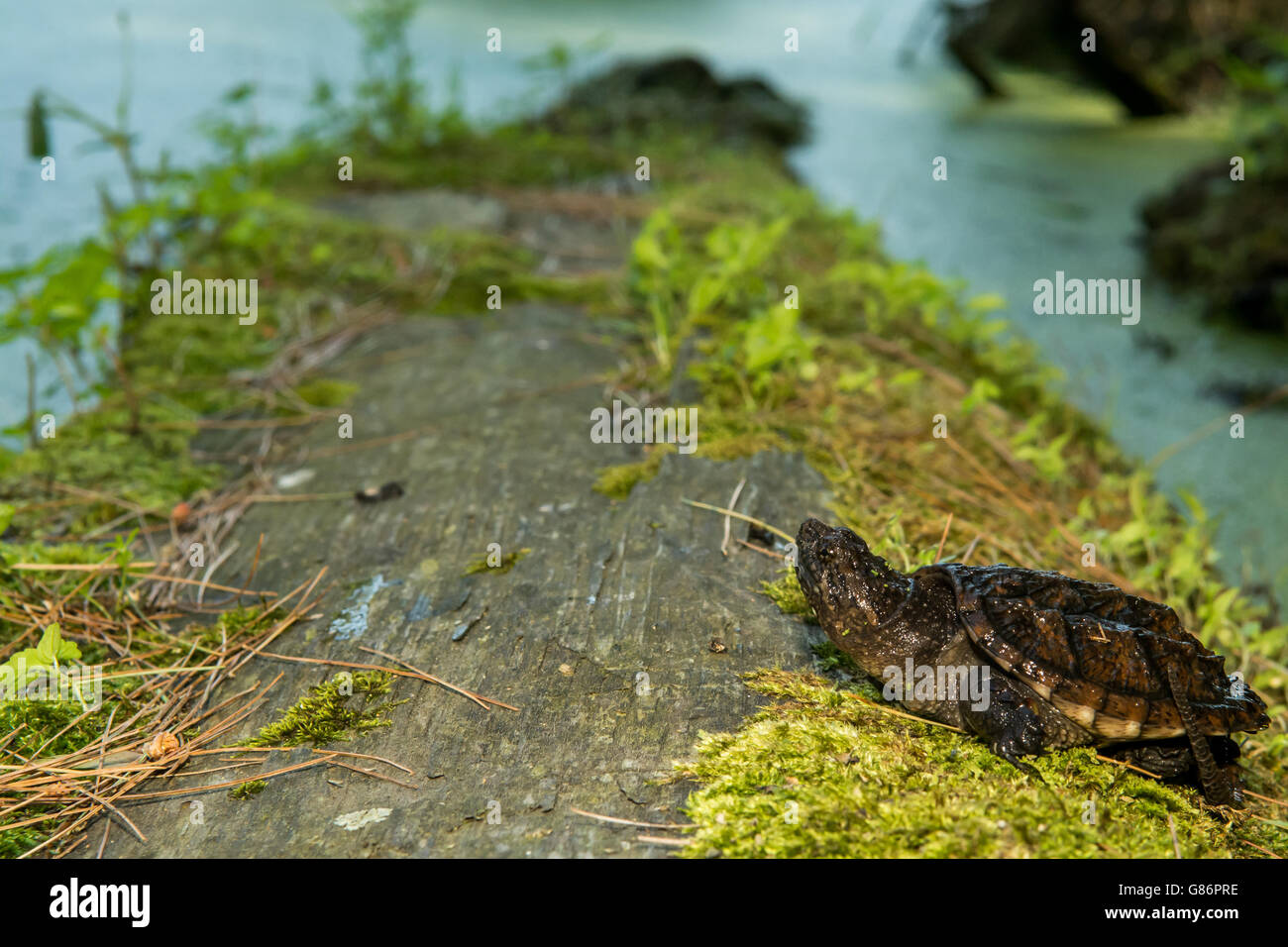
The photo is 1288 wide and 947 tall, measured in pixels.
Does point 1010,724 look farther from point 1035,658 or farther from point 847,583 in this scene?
point 847,583

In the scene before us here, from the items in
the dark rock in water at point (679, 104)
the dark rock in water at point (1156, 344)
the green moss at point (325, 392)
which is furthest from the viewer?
the dark rock in water at point (679, 104)

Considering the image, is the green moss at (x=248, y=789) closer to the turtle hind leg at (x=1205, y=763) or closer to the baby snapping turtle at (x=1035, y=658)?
the baby snapping turtle at (x=1035, y=658)

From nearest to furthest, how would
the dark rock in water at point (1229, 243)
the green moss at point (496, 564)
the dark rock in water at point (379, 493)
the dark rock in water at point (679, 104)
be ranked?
the green moss at point (496, 564) → the dark rock in water at point (379, 493) → the dark rock in water at point (1229, 243) → the dark rock in water at point (679, 104)

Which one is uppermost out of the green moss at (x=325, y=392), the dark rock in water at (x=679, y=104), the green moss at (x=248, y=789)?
the dark rock in water at (x=679, y=104)

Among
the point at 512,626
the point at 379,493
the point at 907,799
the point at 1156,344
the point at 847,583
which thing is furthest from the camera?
the point at 1156,344

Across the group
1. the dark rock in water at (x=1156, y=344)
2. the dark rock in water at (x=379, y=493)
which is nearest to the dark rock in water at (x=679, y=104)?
the dark rock in water at (x=1156, y=344)

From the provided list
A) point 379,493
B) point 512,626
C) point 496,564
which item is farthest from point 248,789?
point 379,493
